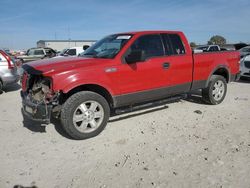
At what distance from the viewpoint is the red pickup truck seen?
12.9 ft

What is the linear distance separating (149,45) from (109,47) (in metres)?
0.85

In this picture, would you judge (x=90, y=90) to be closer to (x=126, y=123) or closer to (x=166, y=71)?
(x=126, y=123)

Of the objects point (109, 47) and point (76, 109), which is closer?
point (76, 109)

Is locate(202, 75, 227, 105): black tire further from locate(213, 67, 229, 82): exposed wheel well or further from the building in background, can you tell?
the building in background

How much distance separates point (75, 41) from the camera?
53031mm

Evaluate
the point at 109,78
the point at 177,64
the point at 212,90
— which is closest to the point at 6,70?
the point at 109,78

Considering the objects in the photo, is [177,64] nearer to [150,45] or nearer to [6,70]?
[150,45]

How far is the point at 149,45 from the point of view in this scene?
16.2 feet

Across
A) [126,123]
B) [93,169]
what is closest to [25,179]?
[93,169]

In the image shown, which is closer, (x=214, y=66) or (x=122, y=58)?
(x=122, y=58)

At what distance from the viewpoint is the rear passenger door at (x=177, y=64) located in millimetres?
5125

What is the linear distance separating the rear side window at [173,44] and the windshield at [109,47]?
928 millimetres

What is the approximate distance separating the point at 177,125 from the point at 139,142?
1.16 m

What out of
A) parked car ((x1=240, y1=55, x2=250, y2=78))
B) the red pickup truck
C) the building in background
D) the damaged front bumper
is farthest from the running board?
the building in background
